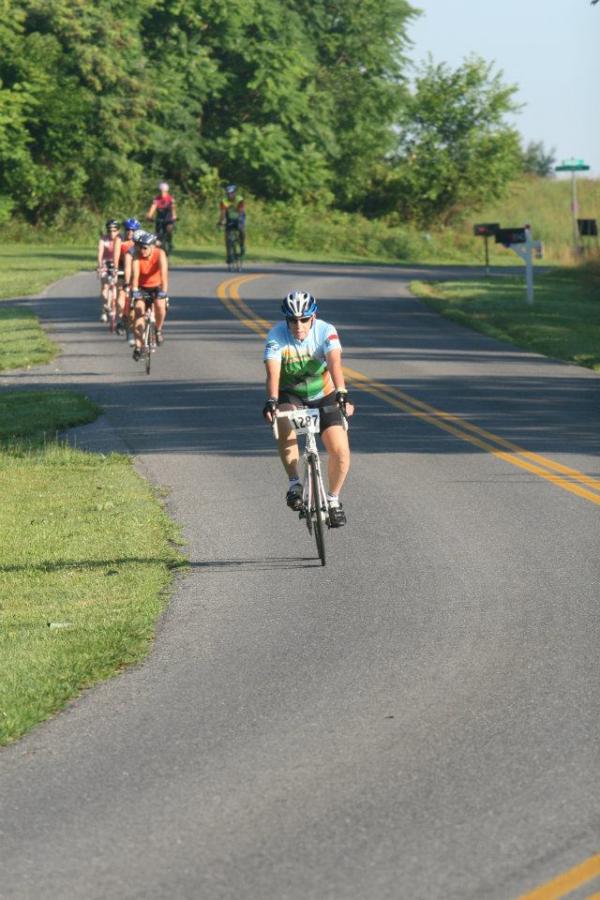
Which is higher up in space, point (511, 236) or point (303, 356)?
point (511, 236)

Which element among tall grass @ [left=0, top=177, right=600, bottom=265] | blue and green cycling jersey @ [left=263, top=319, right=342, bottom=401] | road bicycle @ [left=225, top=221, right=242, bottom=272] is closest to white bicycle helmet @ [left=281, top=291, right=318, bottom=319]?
blue and green cycling jersey @ [left=263, top=319, right=342, bottom=401]

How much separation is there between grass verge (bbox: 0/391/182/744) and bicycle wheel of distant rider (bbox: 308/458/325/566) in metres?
1.08

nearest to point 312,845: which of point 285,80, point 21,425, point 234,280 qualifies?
point 21,425

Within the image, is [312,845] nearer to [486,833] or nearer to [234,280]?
[486,833]

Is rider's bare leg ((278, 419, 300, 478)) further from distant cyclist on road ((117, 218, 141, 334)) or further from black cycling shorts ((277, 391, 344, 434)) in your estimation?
distant cyclist on road ((117, 218, 141, 334))

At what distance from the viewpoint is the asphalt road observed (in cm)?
625

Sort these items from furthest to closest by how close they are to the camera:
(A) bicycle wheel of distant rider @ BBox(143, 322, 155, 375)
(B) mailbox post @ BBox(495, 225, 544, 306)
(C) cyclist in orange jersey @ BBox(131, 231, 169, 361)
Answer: (B) mailbox post @ BBox(495, 225, 544, 306), (A) bicycle wheel of distant rider @ BBox(143, 322, 155, 375), (C) cyclist in orange jersey @ BBox(131, 231, 169, 361)

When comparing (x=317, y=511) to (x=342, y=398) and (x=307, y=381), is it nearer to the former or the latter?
(x=342, y=398)

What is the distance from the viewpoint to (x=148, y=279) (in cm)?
2458

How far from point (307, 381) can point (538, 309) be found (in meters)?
24.8

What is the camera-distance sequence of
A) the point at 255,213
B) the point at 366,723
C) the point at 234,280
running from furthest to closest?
the point at 255,213, the point at 234,280, the point at 366,723

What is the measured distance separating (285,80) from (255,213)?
7059 millimetres

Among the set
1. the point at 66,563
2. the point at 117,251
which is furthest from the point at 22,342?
the point at 66,563

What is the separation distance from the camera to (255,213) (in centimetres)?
6969
